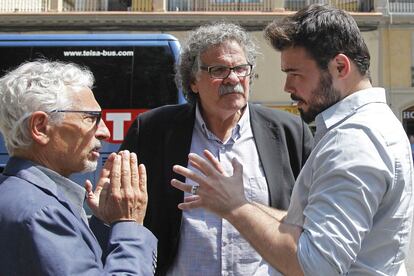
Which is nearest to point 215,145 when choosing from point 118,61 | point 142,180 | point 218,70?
point 218,70

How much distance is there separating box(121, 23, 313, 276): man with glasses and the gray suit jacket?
70cm

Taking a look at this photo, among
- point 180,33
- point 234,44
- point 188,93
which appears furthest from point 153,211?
point 180,33

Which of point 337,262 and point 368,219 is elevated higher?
point 368,219

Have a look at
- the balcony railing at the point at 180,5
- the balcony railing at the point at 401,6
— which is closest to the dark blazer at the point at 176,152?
the balcony railing at the point at 180,5

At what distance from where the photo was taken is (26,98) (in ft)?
5.41

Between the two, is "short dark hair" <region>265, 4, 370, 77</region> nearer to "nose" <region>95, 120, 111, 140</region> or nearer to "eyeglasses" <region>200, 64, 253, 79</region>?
"nose" <region>95, 120, 111, 140</region>

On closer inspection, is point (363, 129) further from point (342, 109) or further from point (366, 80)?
point (366, 80)

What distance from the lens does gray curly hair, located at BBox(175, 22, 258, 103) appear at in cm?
248

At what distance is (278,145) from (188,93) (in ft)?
1.78

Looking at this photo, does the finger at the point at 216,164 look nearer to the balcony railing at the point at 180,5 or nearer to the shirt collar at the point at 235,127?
the shirt collar at the point at 235,127

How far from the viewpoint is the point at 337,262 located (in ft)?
4.45

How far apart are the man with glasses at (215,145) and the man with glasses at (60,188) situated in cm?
49

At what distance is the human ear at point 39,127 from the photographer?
165 centimetres

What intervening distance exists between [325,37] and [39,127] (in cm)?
93
